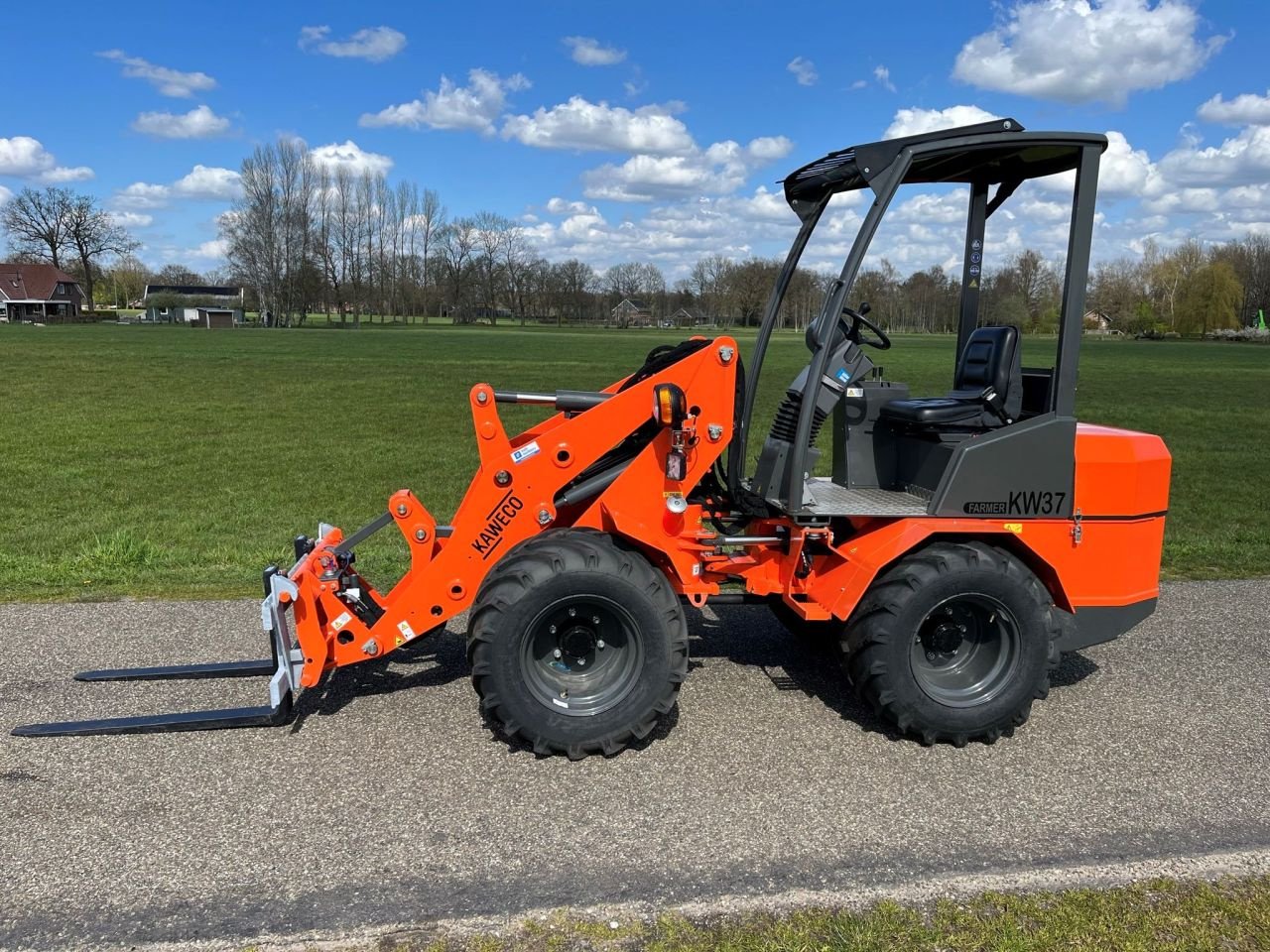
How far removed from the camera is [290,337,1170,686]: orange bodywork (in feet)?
15.7

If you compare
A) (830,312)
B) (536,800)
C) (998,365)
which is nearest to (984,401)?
(998,365)

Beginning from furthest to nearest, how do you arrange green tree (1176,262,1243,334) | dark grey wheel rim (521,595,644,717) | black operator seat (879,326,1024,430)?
green tree (1176,262,1243,334) < black operator seat (879,326,1024,430) < dark grey wheel rim (521,595,644,717)

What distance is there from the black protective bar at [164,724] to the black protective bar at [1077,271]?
4.24 m

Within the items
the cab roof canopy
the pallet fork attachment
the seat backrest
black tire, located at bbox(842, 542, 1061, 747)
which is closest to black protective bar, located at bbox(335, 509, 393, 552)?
the pallet fork attachment

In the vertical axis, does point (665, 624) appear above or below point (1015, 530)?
below

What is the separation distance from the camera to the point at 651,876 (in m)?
3.68

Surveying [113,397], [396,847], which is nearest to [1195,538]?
[396,847]

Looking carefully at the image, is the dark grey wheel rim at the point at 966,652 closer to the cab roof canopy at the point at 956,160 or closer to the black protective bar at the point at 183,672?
the cab roof canopy at the point at 956,160

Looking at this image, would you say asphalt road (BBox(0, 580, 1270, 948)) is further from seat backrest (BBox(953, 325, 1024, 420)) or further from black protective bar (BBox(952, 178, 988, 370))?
black protective bar (BBox(952, 178, 988, 370))

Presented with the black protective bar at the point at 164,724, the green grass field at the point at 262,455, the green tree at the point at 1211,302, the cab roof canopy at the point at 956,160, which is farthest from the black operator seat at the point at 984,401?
the green tree at the point at 1211,302

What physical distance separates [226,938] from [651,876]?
154 cm

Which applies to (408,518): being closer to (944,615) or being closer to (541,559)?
(541,559)

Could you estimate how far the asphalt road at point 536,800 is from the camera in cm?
356

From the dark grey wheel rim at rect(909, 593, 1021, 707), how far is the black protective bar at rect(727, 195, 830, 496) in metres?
1.34
